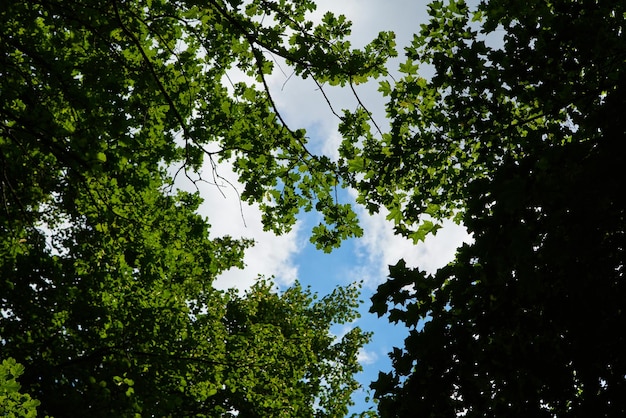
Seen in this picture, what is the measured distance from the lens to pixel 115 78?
19.9 feet

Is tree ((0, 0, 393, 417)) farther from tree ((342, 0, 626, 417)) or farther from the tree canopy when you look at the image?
tree ((342, 0, 626, 417))

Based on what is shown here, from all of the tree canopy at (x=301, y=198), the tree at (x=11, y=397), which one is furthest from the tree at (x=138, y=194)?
the tree at (x=11, y=397)

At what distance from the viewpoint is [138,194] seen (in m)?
11.1

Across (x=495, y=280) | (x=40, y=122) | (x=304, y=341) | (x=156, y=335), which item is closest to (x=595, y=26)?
(x=495, y=280)

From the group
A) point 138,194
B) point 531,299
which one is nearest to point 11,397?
point 138,194

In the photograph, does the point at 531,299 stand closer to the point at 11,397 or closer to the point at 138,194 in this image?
the point at 11,397

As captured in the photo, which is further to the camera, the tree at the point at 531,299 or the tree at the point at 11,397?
the tree at the point at 11,397

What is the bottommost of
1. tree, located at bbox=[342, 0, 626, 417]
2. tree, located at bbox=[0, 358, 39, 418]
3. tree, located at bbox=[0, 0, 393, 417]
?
tree, located at bbox=[342, 0, 626, 417]

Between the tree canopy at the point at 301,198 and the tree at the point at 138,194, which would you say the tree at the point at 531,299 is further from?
the tree at the point at 138,194

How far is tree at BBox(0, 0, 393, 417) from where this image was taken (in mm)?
5758

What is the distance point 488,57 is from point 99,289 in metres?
9.45

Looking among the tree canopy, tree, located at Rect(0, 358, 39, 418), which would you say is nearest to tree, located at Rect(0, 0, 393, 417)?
the tree canopy

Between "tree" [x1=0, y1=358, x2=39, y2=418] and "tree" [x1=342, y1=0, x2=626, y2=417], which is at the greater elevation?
"tree" [x1=0, y1=358, x2=39, y2=418]

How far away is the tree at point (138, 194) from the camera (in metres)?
5.76
